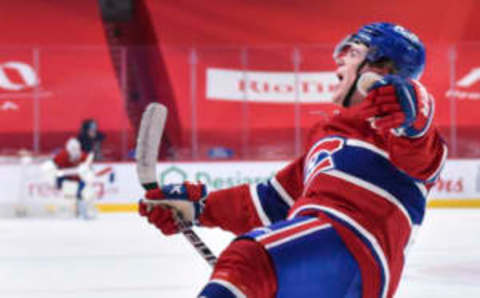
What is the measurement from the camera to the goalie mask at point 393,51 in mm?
1724

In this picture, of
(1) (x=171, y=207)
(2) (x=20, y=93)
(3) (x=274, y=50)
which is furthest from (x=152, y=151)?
(2) (x=20, y=93)

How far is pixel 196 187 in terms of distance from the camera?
192 cm

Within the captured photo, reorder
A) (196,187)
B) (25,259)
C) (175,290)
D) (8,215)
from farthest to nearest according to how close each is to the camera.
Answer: (8,215), (25,259), (175,290), (196,187)

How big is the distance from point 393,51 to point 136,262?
3038 mm

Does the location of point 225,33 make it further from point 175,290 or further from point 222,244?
point 175,290

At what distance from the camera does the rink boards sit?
898 centimetres

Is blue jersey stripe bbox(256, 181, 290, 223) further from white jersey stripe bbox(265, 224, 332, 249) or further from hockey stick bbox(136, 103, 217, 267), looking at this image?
white jersey stripe bbox(265, 224, 332, 249)

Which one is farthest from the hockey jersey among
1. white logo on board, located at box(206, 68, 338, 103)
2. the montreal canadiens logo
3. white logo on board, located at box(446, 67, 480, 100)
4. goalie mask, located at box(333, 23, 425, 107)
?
white logo on board, located at box(446, 67, 480, 100)

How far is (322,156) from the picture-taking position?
1689 millimetres

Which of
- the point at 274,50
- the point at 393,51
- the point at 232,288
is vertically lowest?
the point at 232,288

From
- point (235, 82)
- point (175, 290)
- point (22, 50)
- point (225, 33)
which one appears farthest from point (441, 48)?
point (175, 290)

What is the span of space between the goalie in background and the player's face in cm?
705

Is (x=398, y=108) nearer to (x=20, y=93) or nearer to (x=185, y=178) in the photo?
(x=185, y=178)

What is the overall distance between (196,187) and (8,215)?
7.47 m
